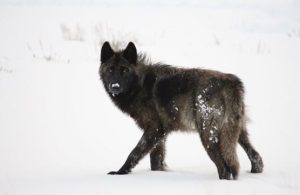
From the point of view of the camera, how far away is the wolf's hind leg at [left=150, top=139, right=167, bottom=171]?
8102 mm

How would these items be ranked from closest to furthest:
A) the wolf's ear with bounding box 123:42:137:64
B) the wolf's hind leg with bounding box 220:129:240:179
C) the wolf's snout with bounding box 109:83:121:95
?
the wolf's hind leg with bounding box 220:129:240:179 → the wolf's snout with bounding box 109:83:121:95 → the wolf's ear with bounding box 123:42:137:64

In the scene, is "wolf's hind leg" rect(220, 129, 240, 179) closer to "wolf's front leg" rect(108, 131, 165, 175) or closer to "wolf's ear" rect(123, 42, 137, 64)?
"wolf's front leg" rect(108, 131, 165, 175)

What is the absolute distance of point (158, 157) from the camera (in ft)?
26.7

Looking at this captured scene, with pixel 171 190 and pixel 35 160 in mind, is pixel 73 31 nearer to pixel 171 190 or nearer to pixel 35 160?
pixel 35 160

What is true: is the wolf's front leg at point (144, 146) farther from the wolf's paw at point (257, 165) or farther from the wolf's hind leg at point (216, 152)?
the wolf's paw at point (257, 165)

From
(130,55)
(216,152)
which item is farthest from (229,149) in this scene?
(130,55)

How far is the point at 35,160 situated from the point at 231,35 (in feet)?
32.9

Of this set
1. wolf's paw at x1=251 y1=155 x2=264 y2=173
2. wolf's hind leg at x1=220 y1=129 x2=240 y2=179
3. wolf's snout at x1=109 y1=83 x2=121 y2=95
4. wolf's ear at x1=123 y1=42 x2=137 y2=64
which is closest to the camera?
wolf's hind leg at x1=220 y1=129 x2=240 y2=179

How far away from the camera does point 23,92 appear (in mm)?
12133

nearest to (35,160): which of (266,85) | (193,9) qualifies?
(266,85)

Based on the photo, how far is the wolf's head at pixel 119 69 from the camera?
8.05 meters

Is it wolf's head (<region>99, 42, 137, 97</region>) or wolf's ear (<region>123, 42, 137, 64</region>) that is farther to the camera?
wolf's ear (<region>123, 42, 137, 64</region>)

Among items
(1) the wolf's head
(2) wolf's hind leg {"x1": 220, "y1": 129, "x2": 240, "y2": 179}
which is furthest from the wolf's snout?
(2) wolf's hind leg {"x1": 220, "y1": 129, "x2": 240, "y2": 179}

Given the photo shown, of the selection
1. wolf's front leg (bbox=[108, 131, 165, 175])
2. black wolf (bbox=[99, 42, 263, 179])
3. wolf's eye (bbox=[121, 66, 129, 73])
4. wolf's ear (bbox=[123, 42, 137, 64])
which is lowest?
wolf's front leg (bbox=[108, 131, 165, 175])
